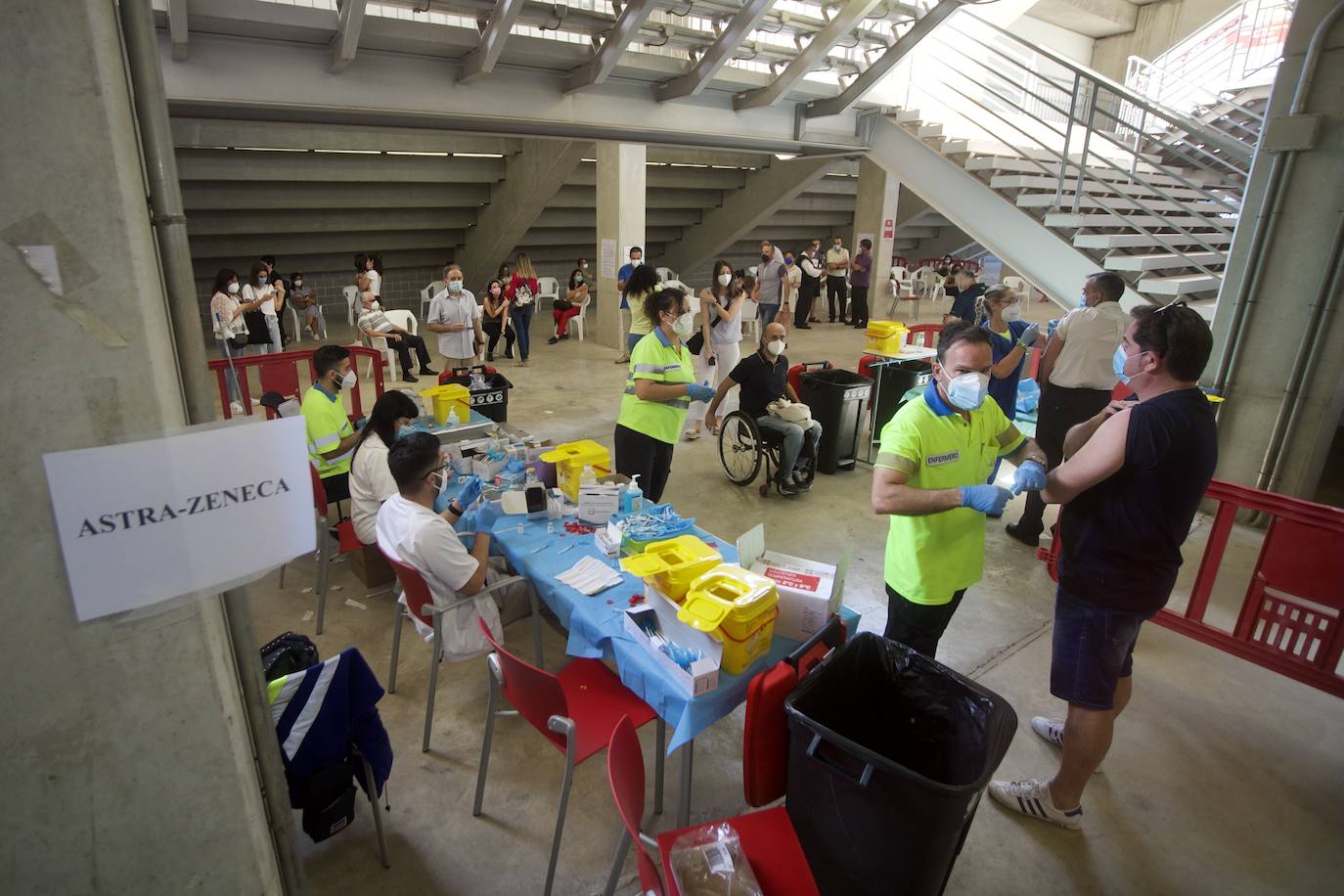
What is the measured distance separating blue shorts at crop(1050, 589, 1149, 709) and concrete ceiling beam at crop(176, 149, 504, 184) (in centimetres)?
1159

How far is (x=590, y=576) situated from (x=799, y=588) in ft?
3.02

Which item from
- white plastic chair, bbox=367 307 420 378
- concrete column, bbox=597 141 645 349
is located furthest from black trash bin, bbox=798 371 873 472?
white plastic chair, bbox=367 307 420 378

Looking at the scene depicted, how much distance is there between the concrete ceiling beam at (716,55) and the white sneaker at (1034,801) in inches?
269

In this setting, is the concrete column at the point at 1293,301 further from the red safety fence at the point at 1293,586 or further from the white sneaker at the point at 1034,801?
the white sneaker at the point at 1034,801

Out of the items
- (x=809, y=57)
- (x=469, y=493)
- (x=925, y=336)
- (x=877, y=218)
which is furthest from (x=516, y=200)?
(x=469, y=493)

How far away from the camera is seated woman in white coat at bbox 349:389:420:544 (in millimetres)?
3678

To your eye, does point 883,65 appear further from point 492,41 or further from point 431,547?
point 431,547

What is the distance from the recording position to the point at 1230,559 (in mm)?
4828

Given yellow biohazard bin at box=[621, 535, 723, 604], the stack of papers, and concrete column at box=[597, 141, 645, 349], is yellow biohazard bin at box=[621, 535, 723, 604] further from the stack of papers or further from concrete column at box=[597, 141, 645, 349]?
concrete column at box=[597, 141, 645, 349]

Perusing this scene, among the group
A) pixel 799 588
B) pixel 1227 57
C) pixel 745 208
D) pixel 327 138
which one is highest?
pixel 1227 57

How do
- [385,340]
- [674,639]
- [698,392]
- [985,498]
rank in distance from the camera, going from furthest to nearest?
[385,340], [698,392], [674,639], [985,498]

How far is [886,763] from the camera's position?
5.81ft

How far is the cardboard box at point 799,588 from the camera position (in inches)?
96.7

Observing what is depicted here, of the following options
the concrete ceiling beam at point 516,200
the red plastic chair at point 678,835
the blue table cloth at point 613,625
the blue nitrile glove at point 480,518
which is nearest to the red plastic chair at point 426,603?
the blue table cloth at point 613,625
